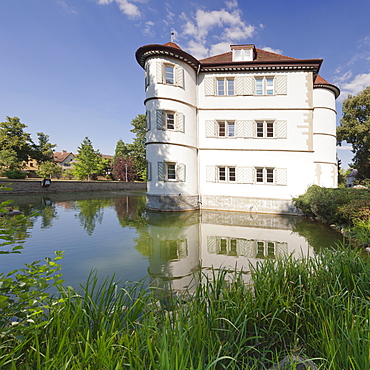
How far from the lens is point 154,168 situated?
14656mm

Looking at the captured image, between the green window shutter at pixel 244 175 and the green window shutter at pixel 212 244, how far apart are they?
311 inches

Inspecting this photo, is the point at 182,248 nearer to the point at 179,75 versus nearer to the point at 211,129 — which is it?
the point at 211,129

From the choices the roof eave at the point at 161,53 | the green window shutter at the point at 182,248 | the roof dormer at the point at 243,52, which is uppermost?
the roof dormer at the point at 243,52

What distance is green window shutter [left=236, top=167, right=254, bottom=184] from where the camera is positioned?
49.6 feet

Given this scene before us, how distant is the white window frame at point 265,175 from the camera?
48.9ft

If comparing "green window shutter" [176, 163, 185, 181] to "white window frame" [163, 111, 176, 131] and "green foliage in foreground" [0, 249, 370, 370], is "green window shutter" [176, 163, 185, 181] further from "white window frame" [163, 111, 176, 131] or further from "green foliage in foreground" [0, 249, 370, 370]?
"green foliage in foreground" [0, 249, 370, 370]

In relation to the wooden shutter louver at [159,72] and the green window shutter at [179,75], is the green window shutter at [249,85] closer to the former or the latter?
the green window shutter at [179,75]

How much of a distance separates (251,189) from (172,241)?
9.25 metres

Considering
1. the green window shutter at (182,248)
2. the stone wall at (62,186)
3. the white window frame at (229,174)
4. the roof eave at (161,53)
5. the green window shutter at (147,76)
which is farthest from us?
the stone wall at (62,186)

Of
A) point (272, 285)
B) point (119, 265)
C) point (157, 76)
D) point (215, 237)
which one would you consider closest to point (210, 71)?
point (157, 76)

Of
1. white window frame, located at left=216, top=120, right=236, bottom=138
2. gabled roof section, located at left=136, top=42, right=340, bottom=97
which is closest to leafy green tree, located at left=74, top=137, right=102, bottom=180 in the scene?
gabled roof section, located at left=136, top=42, right=340, bottom=97

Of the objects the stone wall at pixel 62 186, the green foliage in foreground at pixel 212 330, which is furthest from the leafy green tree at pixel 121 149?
the green foliage in foreground at pixel 212 330

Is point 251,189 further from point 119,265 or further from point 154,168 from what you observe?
point 119,265

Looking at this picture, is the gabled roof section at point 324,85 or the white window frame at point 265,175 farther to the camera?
the gabled roof section at point 324,85
